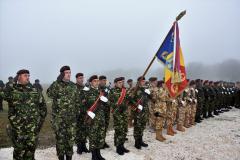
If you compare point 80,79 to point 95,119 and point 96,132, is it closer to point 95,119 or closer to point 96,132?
point 95,119

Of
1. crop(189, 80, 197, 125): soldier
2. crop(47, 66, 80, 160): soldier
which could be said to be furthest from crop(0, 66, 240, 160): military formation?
crop(189, 80, 197, 125): soldier

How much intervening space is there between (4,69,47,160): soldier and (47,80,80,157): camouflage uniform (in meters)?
0.59

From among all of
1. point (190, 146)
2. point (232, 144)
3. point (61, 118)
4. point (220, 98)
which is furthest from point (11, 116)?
point (220, 98)

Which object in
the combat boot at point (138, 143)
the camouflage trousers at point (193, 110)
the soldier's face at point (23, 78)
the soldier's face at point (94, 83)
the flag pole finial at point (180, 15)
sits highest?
the flag pole finial at point (180, 15)

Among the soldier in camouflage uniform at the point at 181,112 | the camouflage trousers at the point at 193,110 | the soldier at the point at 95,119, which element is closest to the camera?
the soldier at the point at 95,119

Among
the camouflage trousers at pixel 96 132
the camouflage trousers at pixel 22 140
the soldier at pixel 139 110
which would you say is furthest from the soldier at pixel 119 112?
the camouflage trousers at pixel 22 140

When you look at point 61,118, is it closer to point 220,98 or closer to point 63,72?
point 63,72

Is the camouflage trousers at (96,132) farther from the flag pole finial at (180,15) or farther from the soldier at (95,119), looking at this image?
the flag pole finial at (180,15)

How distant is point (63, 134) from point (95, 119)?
3.64 ft

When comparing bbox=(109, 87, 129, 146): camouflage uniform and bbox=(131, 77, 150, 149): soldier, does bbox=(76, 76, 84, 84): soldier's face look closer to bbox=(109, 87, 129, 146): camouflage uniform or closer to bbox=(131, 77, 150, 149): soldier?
bbox=(109, 87, 129, 146): camouflage uniform

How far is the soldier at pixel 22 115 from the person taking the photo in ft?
17.4

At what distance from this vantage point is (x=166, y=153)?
27.3 ft

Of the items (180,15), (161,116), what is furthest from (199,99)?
(180,15)

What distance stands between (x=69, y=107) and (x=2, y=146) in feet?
12.6
